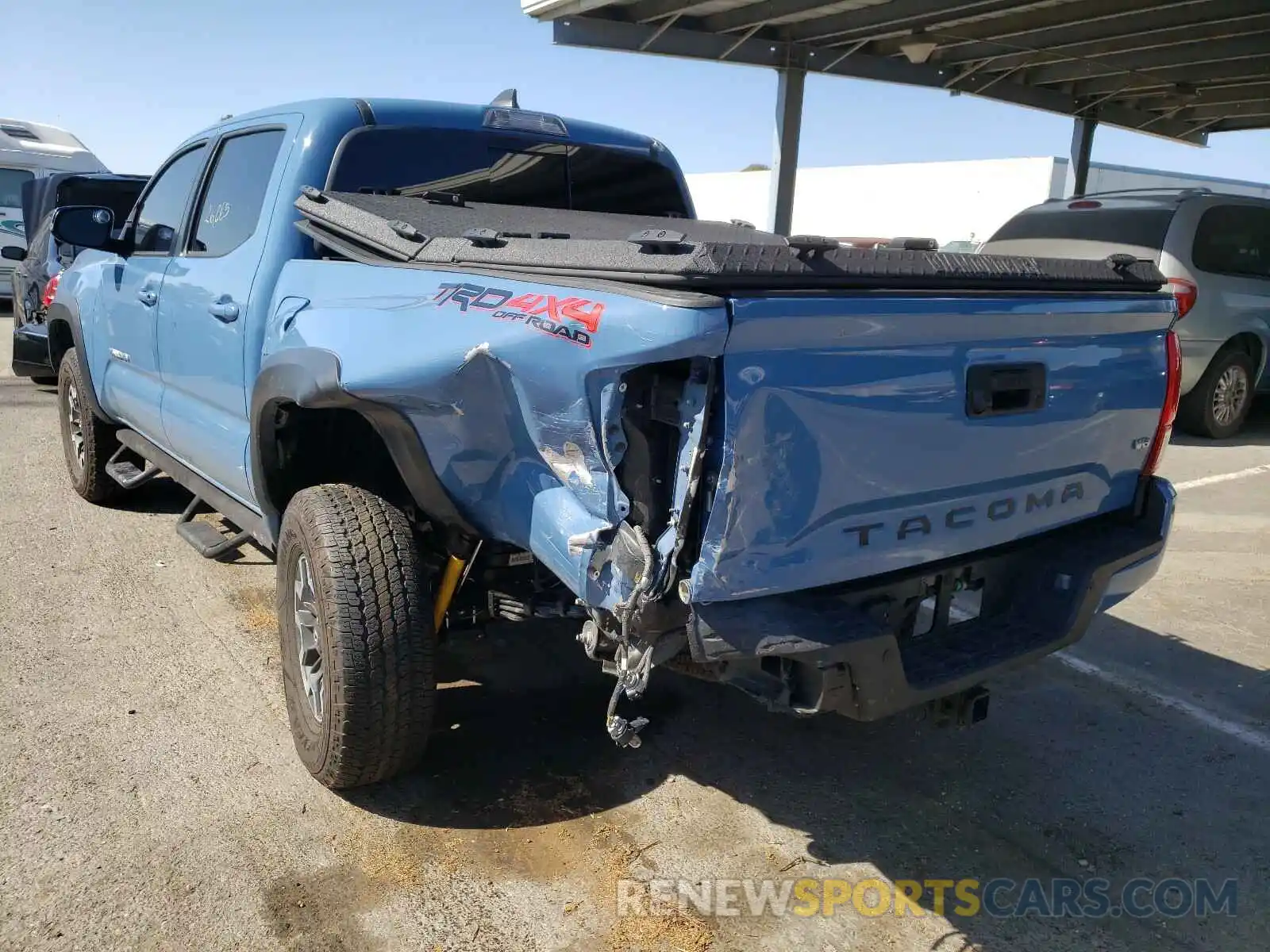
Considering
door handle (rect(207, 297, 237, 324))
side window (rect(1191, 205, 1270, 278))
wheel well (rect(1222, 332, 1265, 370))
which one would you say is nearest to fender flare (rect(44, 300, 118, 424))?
door handle (rect(207, 297, 237, 324))

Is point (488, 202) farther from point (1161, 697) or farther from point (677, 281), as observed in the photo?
point (1161, 697)

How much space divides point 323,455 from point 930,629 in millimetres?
2054

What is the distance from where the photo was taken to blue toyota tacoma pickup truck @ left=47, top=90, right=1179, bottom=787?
2104 mm

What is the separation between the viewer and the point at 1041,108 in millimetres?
15547

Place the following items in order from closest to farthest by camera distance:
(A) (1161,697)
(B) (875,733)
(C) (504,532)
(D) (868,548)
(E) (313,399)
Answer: (D) (868,548) < (C) (504,532) < (E) (313,399) < (B) (875,733) < (A) (1161,697)

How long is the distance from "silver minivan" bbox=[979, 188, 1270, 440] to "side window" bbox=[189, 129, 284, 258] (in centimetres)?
611

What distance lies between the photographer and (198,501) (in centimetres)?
472

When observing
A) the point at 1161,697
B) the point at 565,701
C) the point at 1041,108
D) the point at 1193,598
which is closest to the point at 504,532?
the point at 565,701

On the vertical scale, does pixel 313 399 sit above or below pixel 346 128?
below

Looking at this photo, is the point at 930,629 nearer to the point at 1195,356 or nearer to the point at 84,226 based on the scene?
the point at 84,226

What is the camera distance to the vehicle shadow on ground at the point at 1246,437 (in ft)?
28.1

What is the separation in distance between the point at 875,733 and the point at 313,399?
2.25 m

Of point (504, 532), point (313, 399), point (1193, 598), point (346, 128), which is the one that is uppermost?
point (346, 128)

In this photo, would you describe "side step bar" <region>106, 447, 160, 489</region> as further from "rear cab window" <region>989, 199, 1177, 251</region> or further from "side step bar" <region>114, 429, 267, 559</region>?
"rear cab window" <region>989, 199, 1177, 251</region>
